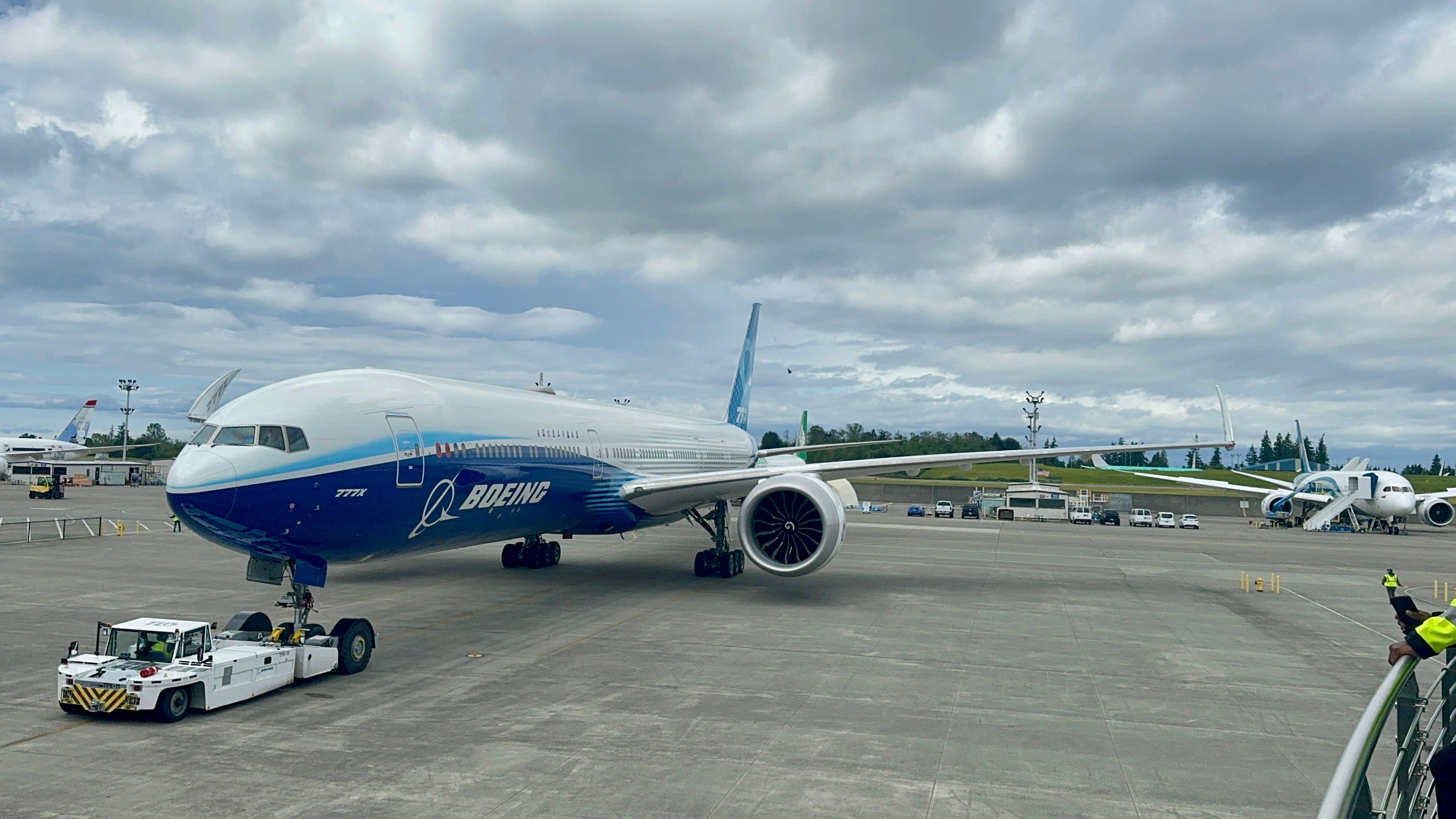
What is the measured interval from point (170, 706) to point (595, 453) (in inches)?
428

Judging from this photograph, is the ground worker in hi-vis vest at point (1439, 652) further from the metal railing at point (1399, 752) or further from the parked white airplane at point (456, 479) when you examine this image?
the parked white airplane at point (456, 479)

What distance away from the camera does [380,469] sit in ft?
43.5

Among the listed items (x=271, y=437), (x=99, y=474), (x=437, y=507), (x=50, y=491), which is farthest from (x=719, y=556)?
(x=99, y=474)

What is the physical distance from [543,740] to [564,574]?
46.3 feet

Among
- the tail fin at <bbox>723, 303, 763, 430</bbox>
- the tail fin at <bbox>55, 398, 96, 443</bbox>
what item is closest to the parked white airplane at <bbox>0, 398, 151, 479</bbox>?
the tail fin at <bbox>55, 398, 96, 443</bbox>

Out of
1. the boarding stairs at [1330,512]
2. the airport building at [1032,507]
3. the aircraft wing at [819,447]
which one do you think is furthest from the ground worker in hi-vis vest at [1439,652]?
the boarding stairs at [1330,512]

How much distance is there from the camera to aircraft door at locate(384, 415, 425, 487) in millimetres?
13672

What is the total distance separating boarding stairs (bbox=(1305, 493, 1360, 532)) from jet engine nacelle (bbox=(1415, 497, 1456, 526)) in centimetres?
405

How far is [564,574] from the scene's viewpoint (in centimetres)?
2375

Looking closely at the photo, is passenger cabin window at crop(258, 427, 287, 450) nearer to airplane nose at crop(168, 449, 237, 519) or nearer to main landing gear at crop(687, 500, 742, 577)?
airplane nose at crop(168, 449, 237, 519)

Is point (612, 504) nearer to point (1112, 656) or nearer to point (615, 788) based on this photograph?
point (1112, 656)

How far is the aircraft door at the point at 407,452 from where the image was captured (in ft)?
44.9

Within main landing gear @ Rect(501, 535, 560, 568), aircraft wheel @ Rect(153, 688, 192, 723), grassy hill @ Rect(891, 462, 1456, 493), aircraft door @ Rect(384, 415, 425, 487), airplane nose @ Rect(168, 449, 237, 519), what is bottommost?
aircraft wheel @ Rect(153, 688, 192, 723)

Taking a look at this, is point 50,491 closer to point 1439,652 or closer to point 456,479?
point 456,479
